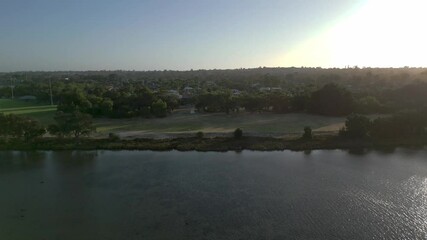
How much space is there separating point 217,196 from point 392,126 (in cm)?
1291

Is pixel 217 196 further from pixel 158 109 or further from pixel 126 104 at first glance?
pixel 126 104

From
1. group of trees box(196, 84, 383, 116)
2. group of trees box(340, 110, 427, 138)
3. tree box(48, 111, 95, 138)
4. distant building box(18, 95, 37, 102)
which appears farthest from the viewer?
distant building box(18, 95, 37, 102)

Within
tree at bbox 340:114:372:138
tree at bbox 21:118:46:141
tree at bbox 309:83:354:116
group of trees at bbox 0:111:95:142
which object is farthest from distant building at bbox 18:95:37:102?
tree at bbox 340:114:372:138

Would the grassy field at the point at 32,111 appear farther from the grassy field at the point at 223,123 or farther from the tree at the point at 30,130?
the tree at the point at 30,130

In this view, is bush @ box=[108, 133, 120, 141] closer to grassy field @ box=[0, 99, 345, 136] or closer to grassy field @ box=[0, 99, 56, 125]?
grassy field @ box=[0, 99, 345, 136]

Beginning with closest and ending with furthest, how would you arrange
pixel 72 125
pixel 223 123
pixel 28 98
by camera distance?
pixel 72 125 < pixel 223 123 < pixel 28 98

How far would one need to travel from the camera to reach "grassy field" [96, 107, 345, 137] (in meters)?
24.4

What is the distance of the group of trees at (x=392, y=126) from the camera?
20906mm

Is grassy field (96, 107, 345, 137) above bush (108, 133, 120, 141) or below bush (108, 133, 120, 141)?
above

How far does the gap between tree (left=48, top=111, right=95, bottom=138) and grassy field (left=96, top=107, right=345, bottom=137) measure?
290 cm

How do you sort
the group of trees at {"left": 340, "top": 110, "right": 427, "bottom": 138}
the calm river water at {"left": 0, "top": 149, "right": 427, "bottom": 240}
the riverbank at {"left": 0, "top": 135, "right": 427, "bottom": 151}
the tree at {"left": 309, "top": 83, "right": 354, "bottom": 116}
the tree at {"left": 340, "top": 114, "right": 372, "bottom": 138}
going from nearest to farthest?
the calm river water at {"left": 0, "top": 149, "right": 427, "bottom": 240}, the riverbank at {"left": 0, "top": 135, "right": 427, "bottom": 151}, the tree at {"left": 340, "top": 114, "right": 372, "bottom": 138}, the group of trees at {"left": 340, "top": 110, "right": 427, "bottom": 138}, the tree at {"left": 309, "top": 83, "right": 354, "bottom": 116}

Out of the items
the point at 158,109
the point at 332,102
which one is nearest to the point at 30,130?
the point at 158,109

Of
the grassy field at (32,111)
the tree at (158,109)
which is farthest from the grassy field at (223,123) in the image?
the grassy field at (32,111)

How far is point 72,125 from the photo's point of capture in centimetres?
2148
